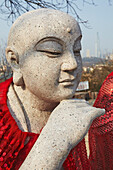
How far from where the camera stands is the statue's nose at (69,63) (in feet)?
4.07

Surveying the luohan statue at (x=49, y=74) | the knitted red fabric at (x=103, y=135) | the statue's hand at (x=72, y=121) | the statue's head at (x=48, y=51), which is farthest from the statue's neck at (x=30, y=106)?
the knitted red fabric at (x=103, y=135)

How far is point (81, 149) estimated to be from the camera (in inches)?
65.3

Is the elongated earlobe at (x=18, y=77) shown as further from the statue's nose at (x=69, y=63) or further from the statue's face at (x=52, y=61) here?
the statue's nose at (x=69, y=63)

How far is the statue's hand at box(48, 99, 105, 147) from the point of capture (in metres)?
1.08

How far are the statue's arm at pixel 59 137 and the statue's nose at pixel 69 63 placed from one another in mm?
251

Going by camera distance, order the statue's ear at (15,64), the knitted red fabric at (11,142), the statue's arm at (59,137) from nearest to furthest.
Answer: the statue's arm at (59,137) < the knitted red fabric at (11,142) < the statue's ear at (15,64)

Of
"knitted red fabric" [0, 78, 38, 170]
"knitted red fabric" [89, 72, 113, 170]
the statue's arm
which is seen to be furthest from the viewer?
"knitted red fabric" [89, 72, 113, 170]

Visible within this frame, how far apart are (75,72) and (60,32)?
0.29m

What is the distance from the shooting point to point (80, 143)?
1624 mm

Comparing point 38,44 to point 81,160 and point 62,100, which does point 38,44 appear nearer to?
point 62,100

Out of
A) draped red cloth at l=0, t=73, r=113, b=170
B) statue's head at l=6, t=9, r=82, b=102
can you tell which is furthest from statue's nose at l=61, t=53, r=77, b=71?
draped red cloth at l=0, t=73, r=113, b=170

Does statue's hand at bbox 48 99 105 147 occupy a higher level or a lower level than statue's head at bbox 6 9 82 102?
lower

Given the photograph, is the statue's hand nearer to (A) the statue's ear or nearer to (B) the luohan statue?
(B) the luohan statue

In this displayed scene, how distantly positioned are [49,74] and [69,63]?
15cm
